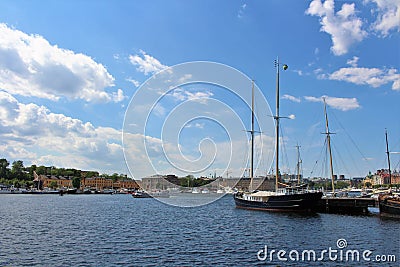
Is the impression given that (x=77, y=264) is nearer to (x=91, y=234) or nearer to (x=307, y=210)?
(x=91, y=234)

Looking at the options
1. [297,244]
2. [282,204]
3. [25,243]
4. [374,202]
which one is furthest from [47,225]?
[374,202]

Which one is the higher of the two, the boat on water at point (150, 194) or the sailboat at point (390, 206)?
the sailboat at point (390, 206)

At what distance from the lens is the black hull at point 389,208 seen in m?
54.8

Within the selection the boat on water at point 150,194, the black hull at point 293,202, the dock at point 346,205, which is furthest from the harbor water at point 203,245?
the boat on water at point 150,194

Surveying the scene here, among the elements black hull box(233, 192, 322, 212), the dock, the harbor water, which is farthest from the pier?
the harbor water

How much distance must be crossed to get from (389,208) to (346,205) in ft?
49.5

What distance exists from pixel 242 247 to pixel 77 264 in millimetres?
16132

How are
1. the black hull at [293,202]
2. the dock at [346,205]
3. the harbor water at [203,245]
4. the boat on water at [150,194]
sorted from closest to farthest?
the harbor water at [203,245] < the black hull at [293,202] < the dock at [346,205] < the boat on water at [150,194]

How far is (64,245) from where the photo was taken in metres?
34.8

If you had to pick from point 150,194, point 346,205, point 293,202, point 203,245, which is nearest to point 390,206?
point 346,205

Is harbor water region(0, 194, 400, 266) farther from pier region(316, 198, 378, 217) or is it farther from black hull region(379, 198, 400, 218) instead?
pier region(316, 198, 378, 217)

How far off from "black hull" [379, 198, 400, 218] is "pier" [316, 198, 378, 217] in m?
9.88

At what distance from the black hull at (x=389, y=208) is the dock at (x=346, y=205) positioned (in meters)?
9.88

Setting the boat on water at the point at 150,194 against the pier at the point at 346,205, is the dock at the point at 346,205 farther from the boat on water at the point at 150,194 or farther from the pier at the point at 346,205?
the boat on water at the point at 150,194
